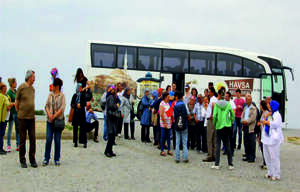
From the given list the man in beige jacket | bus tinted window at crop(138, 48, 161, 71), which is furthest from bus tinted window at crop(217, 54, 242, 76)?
the man in beige jacket

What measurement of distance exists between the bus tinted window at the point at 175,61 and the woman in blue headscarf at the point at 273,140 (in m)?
13.6

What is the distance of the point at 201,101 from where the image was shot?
1025cm

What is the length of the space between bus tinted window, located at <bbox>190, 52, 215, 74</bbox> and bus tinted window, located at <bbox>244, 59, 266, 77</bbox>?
2.08m

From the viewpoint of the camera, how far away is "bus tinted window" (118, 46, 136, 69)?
811 inches

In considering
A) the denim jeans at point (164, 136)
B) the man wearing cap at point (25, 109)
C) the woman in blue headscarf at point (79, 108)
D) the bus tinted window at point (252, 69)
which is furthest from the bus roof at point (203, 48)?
the man wearing cap at point (25, 109)

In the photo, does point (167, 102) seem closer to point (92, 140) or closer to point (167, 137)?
point (167, 137)

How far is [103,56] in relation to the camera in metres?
20.5

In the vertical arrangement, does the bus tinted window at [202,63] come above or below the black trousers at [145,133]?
above

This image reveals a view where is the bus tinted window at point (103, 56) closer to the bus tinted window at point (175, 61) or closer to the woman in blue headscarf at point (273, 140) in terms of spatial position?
the bus tinted window at point (175, 61)

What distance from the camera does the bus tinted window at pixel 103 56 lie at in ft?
66.9

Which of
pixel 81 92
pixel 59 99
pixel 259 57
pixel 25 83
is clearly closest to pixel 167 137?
pixel 81 92

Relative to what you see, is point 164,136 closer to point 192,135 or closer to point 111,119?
point 192,135

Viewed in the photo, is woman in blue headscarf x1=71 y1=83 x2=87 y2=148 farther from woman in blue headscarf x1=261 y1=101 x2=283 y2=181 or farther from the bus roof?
the bus roof

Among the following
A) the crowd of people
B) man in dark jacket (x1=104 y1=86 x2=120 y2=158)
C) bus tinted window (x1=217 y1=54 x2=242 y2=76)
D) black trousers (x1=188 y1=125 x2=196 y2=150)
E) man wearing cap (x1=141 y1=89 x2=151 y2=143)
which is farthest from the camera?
bus tinted window (x1=217 y1=54 x2=242 y2=76)
